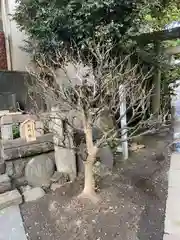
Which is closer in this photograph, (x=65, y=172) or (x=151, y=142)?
(x=65, y=172)

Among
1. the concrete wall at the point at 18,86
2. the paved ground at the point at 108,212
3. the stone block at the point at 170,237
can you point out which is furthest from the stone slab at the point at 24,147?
the stone block at the point at 170,237

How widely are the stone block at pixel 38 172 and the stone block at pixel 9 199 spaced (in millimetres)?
373

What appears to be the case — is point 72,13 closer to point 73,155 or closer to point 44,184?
point 73,155

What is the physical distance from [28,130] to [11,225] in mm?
1226

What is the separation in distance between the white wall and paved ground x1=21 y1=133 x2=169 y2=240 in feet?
11.6

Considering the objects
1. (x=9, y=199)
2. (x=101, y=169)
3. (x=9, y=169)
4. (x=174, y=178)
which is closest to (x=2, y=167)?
(x=9, y=169)

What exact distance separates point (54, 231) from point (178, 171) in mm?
1932

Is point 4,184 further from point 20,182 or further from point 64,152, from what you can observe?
point 64,152

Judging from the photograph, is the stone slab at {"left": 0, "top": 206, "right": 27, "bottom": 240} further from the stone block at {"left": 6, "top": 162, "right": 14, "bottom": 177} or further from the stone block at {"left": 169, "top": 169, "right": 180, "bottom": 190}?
the stone block at {"left": 169, "top": 169, "right": 180, "bottom": 190}

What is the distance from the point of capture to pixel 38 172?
3.15 meters

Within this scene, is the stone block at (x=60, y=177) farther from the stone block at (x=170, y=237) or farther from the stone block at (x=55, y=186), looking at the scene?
the stone block at (x=170, y=237)

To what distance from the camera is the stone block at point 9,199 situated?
8.63ft

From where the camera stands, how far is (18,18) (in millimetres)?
4535

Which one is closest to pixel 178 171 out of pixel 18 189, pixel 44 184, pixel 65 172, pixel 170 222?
pixel 170 222
